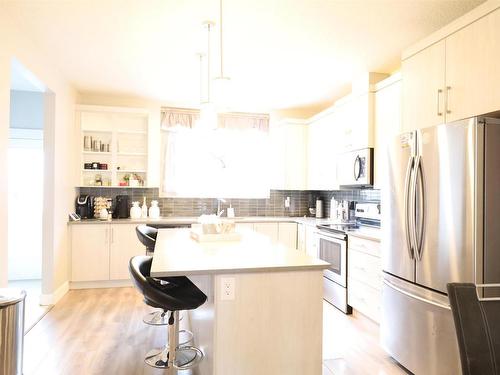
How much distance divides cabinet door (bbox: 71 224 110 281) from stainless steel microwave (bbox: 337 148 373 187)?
3.07 m

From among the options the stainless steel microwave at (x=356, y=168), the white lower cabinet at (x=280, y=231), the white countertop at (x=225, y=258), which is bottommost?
the white lower cabinet at (x=280, y=231)

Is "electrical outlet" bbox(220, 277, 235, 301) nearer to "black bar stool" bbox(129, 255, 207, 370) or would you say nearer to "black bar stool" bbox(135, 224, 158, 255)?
"black bar stool" bbox(129, 255, 207, 370)

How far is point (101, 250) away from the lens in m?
4.44

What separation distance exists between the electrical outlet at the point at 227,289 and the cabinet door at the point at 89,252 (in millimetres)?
3202

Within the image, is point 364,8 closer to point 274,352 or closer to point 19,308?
point 274,352

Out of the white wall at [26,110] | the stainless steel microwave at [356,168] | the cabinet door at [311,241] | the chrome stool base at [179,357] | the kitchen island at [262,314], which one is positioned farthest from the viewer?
the white wall at [26,110]

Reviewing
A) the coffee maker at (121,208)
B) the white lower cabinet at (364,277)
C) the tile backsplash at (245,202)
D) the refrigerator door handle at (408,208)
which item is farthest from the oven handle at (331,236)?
the coffee maker at (121,208)

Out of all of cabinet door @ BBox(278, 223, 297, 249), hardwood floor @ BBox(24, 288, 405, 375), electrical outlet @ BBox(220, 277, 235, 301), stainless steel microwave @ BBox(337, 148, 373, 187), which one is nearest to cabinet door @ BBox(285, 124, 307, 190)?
cabinet door @ BBox(278, 223, 297, 249)

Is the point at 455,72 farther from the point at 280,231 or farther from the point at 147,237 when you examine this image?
the point at 280,231

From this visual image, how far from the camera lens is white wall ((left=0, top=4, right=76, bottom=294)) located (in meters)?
2.55

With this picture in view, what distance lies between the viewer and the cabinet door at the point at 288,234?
491cm

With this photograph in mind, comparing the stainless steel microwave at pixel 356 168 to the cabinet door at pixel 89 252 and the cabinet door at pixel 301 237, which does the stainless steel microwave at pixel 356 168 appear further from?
the cabinet door at pixel 89 252

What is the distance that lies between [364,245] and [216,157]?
2789 mm

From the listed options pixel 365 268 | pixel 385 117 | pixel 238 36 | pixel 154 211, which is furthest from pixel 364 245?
pixel 154 211
